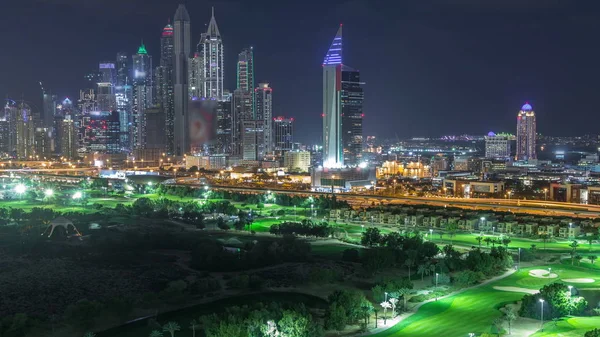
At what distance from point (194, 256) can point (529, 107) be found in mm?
87874

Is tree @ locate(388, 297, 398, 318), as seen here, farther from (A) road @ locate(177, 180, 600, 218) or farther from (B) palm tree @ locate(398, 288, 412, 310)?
(A) road @ locate(177, 180, 600, 218)

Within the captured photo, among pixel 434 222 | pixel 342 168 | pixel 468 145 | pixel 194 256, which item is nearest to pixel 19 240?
pixel 194 256

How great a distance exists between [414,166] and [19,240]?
191 ft

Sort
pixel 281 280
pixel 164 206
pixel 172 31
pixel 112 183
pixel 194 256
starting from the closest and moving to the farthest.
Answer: pixel 281 280, pixel 194 256, pixel 164 206, pixel 112 183, pixel 172 31

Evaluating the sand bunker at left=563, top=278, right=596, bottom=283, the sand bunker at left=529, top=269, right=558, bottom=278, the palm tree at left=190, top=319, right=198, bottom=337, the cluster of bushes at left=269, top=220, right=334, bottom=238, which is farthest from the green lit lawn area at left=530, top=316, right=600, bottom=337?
the cluster of bushes at left=269, top=220, right=334, bottom=238

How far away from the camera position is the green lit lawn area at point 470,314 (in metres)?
17.0

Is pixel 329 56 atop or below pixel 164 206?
atop

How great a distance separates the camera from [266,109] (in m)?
98.5

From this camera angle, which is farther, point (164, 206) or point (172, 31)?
point (172, 31)

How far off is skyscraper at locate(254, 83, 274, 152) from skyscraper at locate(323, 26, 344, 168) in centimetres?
3078

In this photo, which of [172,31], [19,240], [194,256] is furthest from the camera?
[172,31]

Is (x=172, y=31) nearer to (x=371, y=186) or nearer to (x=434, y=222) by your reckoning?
(x=371, y=186)

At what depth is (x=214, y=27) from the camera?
331 feet

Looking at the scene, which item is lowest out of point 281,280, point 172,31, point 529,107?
point 281,280
